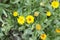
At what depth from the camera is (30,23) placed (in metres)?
2.29

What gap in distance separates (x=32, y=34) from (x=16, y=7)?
0.34 meters

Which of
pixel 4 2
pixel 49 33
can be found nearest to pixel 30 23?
pixel 49 33

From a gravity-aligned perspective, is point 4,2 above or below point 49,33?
above

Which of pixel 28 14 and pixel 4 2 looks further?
pixel 4 2

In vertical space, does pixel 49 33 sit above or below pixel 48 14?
below

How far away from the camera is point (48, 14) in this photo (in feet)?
7.74

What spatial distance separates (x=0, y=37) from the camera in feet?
7.76

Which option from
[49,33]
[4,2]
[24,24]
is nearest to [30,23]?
[24,24]

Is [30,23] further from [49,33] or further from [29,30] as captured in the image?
[49,33]

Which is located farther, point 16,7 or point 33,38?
point 16,7

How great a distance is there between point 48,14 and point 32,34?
26 centimetres

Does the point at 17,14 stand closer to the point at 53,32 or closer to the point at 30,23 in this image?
the point at 30,23

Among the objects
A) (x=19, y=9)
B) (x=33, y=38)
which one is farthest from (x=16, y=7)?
(x=33, y=38)

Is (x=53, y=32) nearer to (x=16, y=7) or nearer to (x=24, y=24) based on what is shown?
(x=24, y=24)
